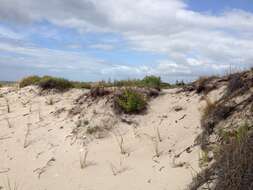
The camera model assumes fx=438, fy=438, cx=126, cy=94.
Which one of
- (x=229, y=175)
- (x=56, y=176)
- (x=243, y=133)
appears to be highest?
(x=243, y=133)

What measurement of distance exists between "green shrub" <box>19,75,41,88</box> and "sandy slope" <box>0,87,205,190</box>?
2616 mm

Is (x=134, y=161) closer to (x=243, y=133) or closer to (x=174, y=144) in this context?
(x=174, y=144)

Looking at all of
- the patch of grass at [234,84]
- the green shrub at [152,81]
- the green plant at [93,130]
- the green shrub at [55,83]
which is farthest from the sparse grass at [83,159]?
the green shrub at [55,83]

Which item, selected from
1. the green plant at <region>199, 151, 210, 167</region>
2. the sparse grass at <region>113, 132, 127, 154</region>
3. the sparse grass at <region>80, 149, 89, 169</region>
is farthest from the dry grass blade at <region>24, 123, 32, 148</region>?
the green plant at <region>199, 151, 210, 167</region>

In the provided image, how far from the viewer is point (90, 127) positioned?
9922 mm

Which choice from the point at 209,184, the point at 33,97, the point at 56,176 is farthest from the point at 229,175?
the point at 33,97

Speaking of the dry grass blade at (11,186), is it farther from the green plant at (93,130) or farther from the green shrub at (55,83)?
the green shrub at (55,83)

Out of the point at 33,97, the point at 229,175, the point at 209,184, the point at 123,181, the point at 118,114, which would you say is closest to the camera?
the point at 229,175

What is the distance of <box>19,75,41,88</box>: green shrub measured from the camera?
1429cm

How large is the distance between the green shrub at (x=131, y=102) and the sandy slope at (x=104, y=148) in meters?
0.18

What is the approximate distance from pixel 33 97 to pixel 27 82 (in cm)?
181

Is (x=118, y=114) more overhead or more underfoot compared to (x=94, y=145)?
more overhead

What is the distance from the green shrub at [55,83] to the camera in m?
12.7

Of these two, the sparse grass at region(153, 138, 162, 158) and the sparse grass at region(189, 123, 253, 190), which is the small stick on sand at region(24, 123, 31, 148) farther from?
the sparse grass at region(189, 123, 253, 190)
